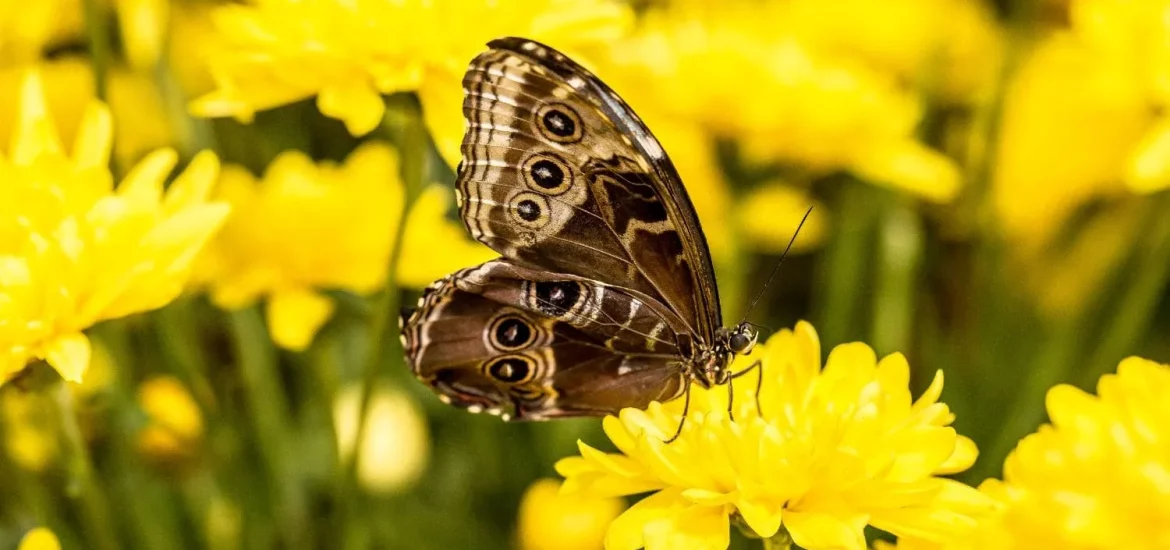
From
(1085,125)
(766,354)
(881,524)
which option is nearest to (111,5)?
(766,354)

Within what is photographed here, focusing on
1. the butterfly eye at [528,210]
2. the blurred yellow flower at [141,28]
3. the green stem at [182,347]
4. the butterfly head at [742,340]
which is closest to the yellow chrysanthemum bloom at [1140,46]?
the butterfly head at [742,340]

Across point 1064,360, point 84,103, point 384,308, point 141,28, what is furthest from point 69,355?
point 84,103

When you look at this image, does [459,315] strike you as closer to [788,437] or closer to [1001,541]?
[788,437]

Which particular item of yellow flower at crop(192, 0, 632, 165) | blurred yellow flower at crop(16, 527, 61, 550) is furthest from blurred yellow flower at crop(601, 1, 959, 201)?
blurred yellow flower at crop(16, 527, 61, 550)

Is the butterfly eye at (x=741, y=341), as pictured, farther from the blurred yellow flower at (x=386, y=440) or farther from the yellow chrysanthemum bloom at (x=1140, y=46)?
the blurred yellow flower at (x=386, y=440)

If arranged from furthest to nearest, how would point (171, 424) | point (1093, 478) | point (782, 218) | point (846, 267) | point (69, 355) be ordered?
1. point (782, 218)
2. point (846, 267)
3. point (171, 424)
4. point (69, 355)
5. point (1093, 478)

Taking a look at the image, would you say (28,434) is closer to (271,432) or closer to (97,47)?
(271,432)
